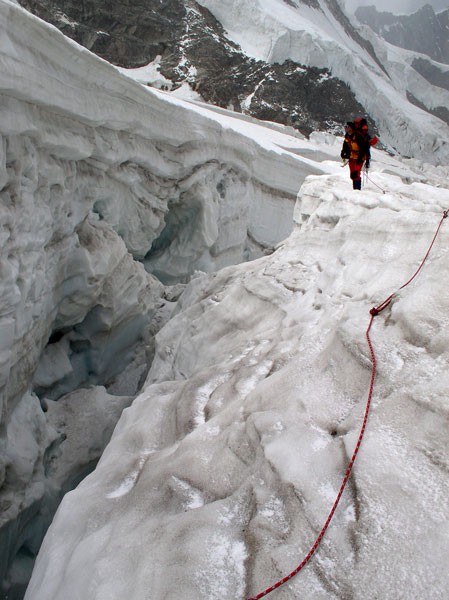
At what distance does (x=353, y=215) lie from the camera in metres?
4.78

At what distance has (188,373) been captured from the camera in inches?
190

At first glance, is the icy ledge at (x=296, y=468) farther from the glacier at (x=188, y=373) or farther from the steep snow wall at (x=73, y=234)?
the steep snow wall at (x=73, y=234)

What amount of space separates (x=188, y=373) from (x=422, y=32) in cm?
7013

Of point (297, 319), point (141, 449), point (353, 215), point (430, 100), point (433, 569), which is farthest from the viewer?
point (430, 100)

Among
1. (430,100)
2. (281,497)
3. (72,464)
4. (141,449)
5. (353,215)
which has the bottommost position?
(72,464)

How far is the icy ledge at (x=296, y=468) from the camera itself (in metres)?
1.86

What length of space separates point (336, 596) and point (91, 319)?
5875mm

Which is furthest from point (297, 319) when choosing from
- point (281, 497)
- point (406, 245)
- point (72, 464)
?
point (72, 464)

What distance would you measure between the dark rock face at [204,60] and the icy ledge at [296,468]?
81.6ft

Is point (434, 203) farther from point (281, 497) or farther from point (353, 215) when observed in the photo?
point (281, 497)

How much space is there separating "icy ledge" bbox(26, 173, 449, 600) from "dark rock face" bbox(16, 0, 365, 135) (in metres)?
24.9

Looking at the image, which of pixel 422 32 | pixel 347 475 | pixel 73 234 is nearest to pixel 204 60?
pixel 73 234

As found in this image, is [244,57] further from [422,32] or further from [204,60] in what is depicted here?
[422,32]

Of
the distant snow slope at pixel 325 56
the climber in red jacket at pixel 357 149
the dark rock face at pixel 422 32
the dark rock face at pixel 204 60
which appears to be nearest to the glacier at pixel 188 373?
the climber in red jacket at pixel 357 149
